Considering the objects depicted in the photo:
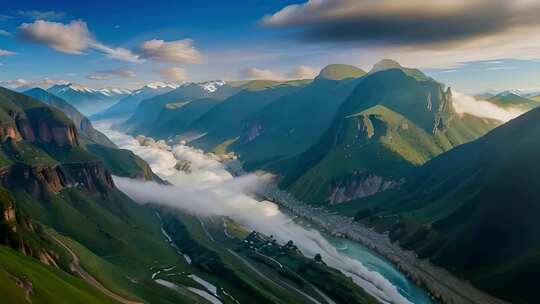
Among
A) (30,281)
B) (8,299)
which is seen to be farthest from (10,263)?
(8,299)

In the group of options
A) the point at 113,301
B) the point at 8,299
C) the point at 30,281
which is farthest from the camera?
the point at 113,301

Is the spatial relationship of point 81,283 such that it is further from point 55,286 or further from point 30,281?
point 30,281

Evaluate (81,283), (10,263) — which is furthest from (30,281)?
(81,283)

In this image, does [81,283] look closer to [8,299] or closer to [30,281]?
[30,281]

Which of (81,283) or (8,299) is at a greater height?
(8,299)

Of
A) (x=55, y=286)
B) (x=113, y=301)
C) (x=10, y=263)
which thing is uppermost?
(x=10, y=263)

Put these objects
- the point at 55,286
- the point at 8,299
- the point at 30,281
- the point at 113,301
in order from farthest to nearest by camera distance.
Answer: the point at 113,301
the point at 55,286
the point at 30,281
the point at 8,299

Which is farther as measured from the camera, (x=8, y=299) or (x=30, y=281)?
(x=30, y=281)
